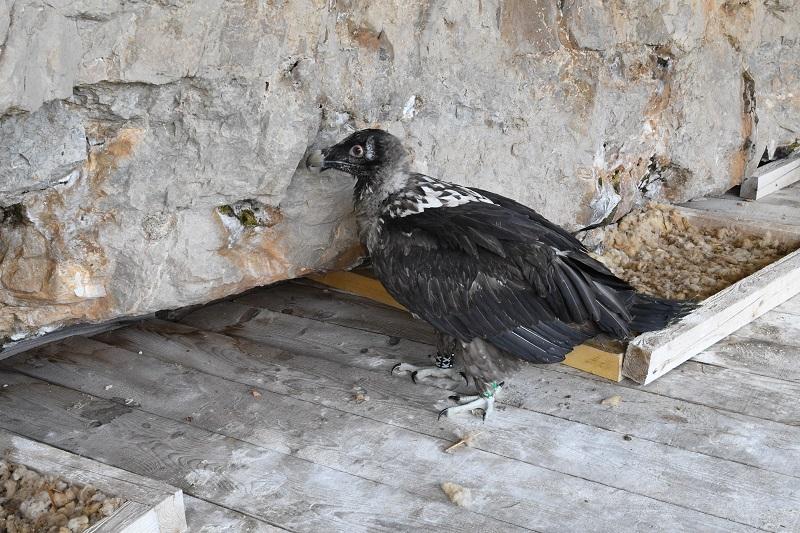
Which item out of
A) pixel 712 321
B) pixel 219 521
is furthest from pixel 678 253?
pixel 219 521

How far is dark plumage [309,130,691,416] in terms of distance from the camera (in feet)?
8.04

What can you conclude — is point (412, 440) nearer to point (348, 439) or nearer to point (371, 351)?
point (348, 439)

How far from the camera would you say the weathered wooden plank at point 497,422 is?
89.1 inches

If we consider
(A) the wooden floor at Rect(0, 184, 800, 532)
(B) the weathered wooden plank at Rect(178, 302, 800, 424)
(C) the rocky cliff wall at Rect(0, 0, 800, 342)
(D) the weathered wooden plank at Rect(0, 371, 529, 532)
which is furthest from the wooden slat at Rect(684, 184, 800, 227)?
(D) the weathered wooden plank at Rect(0, 371, 529, 532)

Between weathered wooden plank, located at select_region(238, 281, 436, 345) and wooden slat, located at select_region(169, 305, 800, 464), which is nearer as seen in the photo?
wooden slat, located at select_region(169, 305, 800, 464)

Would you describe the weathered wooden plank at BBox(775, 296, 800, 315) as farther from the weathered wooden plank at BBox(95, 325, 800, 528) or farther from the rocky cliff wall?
the weathered wooden plank at BBox(95, 325, 800, 528)

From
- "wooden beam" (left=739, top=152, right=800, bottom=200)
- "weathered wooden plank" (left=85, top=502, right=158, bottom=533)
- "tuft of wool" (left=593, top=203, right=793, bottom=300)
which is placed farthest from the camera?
"wooden beam" (left=739, top=152, right=800, bottom=200)

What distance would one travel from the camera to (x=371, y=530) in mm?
2049

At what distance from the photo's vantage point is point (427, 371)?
2.81 meters

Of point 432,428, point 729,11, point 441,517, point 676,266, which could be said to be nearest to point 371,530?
point 441,517

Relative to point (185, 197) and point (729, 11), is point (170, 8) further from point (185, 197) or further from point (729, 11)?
point (729, 11)

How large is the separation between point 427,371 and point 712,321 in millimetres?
1051

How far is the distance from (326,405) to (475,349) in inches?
20.5

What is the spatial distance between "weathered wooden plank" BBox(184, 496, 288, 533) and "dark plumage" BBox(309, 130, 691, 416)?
2.59 feet
